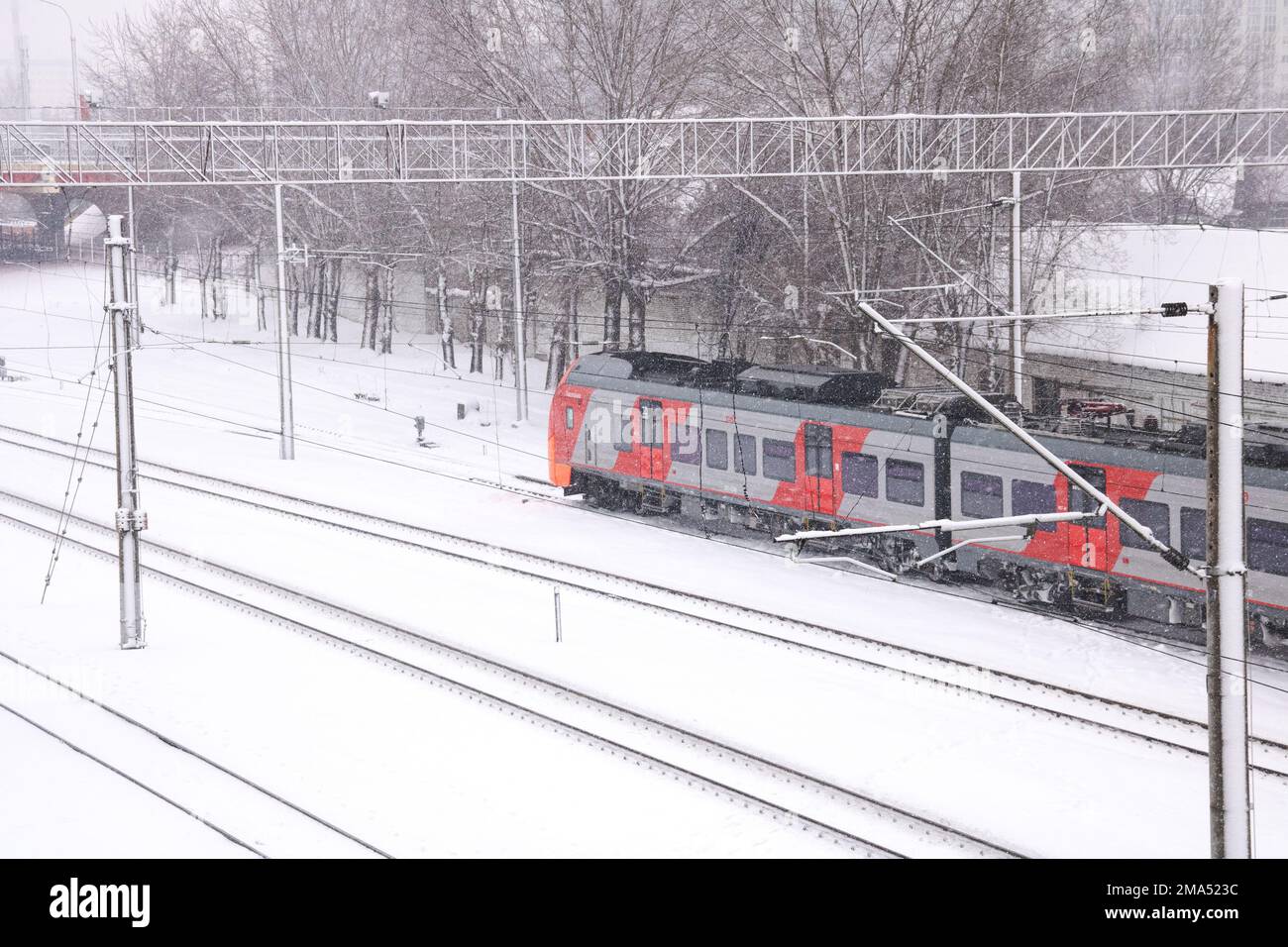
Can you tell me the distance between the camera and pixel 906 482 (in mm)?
21906

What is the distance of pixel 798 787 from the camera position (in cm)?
1407

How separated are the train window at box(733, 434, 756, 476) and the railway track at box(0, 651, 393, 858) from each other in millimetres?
11650

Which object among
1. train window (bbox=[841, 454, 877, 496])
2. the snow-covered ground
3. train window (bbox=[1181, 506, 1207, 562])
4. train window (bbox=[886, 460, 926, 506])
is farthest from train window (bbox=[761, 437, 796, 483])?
train window (bbox=[1181, 506, 1207, 562])

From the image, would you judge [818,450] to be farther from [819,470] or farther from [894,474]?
[894,474]

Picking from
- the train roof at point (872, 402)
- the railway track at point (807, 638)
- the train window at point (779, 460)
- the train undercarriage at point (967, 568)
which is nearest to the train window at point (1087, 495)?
the train roof at point (872, 402)

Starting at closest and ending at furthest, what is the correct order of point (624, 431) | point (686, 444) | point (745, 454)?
point (745, 454) < point (686, 444) < point (624, 431)

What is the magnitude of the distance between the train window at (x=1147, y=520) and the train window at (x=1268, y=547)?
3.47 ft

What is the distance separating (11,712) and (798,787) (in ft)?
30.6

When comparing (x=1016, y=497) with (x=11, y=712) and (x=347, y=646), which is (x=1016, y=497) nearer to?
(x=347, y=646)

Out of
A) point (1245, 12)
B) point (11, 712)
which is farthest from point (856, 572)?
point (1245, 12)

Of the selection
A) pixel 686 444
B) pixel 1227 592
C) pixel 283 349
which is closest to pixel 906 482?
pixel 686 444

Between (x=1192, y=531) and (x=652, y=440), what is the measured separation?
10980 millimetres

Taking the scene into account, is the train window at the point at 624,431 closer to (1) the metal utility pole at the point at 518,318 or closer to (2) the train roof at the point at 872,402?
(2) the train roof at the point at 872,402

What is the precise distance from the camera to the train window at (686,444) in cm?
2564
